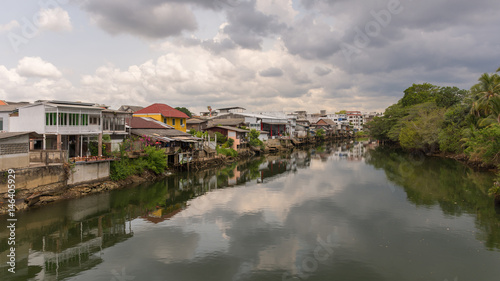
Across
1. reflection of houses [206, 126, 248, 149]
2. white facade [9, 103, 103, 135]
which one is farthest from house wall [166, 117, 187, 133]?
white facade [9, 103, 103, 135]

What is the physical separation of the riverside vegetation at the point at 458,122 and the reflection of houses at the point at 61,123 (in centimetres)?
2698

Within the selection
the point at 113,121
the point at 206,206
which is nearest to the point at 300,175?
the point at 206,206

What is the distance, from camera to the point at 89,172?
70.0ft

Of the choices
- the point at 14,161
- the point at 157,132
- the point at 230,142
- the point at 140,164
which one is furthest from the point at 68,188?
the point at 230,142

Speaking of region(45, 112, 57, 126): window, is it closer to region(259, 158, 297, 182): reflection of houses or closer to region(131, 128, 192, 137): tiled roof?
region(131, 128, 192, 137): tiled roof

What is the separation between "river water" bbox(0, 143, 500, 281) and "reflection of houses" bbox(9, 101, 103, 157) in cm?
478

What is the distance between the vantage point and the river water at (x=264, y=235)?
11109 mm

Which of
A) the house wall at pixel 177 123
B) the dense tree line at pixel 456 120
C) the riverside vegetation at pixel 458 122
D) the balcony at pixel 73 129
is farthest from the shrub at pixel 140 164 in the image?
the dense tree line at pixel 456 120

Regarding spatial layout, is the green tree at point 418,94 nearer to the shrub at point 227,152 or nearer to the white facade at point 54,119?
the shrub at point 227,152

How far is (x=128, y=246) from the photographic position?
1330cm

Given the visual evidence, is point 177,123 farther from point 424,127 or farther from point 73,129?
point 424,127

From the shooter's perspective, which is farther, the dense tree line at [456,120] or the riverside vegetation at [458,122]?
the dense tree line at [456,120]

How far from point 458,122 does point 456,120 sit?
990mm

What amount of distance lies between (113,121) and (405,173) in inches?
1158
